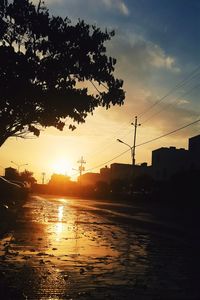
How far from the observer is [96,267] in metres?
9.18

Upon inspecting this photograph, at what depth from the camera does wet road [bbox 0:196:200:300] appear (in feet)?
23.1

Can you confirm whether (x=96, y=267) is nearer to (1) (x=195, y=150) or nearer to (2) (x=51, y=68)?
(2) (x=51, y=68)

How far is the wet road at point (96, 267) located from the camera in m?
7.05

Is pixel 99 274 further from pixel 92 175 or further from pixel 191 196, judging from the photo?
pixel 92 175

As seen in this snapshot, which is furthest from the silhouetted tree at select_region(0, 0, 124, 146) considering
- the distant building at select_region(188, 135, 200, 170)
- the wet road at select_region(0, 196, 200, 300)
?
the distant building at select_region(188, 135, 200, 170)

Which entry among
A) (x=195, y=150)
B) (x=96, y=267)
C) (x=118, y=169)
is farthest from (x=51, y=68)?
(x=118, y=169)

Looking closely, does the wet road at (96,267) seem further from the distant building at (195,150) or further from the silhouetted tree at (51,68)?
the distant building at (195,150)

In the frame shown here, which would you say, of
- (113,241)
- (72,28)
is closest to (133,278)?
(113,241)

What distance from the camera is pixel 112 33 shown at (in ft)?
67.8

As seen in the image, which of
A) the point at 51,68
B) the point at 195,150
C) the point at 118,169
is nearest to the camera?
the point at 51,68

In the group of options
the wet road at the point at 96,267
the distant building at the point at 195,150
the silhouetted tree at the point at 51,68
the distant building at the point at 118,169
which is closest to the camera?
the wet road at the point at 96,267

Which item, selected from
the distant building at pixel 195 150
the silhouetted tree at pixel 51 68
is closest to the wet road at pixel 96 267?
the silhouetted tree at pixel 51 68

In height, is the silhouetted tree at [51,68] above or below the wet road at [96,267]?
above

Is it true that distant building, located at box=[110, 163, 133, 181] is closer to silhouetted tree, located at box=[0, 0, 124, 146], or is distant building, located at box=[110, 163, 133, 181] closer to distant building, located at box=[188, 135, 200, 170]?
distant building, located at box=[188, 135, 200, 170]
